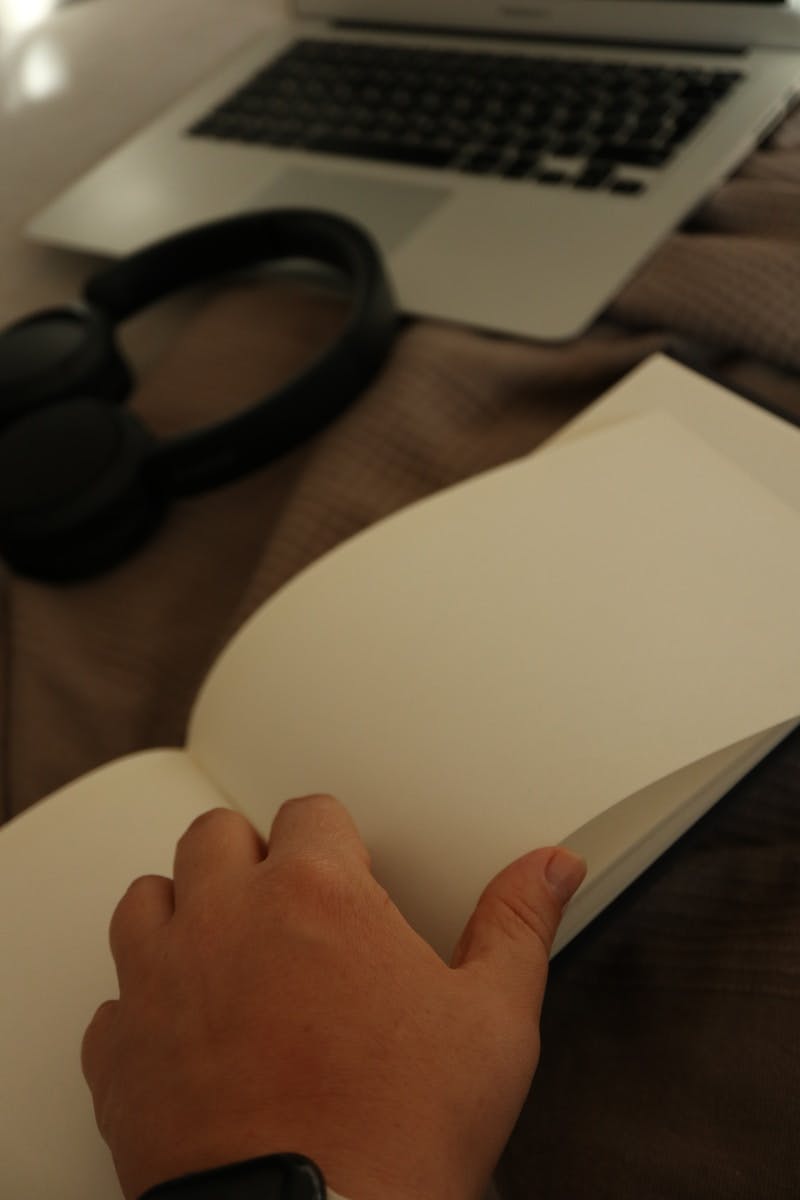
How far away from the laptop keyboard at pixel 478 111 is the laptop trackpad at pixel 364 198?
0.07 ft

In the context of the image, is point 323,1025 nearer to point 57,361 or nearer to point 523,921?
point 523,921

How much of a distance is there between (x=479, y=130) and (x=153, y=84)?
0.96ft

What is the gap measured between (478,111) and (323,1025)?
19.4 inches

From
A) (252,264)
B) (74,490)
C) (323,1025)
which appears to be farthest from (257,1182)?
(252,264)

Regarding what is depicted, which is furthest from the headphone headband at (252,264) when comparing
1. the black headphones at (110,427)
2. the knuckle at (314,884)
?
the knuckle at (314,884)

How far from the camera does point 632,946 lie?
11.5 inches

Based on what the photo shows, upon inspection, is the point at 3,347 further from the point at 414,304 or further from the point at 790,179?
the point at 790,179

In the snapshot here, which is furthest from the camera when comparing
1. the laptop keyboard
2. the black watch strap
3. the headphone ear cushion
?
the laptop keyboard

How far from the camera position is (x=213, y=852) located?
0.27 metres

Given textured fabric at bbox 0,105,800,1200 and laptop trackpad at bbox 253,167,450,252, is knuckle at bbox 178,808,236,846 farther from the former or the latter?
laptop trackpad at bbox 253,167,450,252

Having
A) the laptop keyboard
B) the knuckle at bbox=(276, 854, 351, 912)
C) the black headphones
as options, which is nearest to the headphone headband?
the black headphones

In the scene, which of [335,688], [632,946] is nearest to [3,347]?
[335,688]

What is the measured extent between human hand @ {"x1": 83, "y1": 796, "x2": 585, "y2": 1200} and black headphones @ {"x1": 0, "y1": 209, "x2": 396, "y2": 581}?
0.18 metres

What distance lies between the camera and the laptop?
1.53 feet
